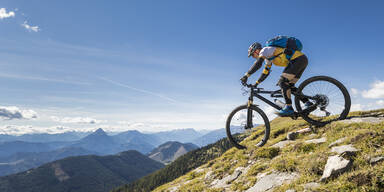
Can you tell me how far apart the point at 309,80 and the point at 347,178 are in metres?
6.12

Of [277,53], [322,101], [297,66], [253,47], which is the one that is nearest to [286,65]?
[297,66]

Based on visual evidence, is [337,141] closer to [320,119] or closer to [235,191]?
[320,119]

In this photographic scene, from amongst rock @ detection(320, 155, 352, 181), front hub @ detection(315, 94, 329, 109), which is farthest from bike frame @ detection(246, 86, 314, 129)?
rock @ detection(320, 155, 352, 181)

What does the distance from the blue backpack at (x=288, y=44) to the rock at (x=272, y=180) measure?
5.39 meters

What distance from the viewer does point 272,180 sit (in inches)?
256

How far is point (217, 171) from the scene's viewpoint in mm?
10180

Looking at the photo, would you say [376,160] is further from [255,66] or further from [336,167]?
[255,66]

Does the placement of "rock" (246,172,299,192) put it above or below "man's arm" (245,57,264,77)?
below

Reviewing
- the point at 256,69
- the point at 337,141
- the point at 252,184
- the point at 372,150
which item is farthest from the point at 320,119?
the point at 252,184

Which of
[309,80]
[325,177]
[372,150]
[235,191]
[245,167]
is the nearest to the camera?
[325,177]

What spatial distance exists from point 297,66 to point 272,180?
540 cm

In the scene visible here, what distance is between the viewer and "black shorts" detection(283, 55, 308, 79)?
30.3 feet

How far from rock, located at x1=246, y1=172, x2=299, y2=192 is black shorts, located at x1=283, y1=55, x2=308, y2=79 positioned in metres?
4.80

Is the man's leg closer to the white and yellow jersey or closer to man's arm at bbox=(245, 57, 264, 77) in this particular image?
the white and yellow jersey
